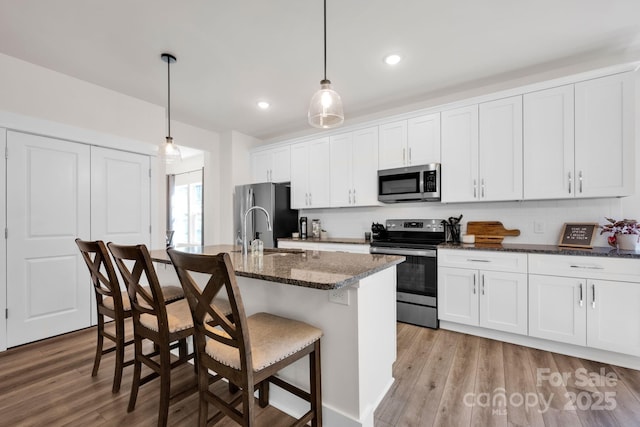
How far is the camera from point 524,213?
300 centimetres

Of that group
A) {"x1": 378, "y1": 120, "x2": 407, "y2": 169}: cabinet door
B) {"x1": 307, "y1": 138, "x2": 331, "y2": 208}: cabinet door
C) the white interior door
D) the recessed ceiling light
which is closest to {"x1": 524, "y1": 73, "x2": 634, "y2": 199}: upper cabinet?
{"x1": 378, "y1": 120, "x2": 407, "y2": 169}: cabinet door

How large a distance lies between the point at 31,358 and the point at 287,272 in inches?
107

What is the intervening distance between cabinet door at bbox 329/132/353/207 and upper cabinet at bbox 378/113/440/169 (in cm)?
46

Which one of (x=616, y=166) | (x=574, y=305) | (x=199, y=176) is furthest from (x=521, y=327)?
(x=199, y=176)

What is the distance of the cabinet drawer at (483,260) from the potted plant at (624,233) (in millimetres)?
756

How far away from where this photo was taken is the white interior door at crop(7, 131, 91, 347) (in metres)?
2.68

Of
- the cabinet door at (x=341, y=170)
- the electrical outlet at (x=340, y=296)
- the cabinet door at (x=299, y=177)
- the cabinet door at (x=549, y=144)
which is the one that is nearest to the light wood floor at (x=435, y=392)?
the electrical outlet at (x=340, y=296)

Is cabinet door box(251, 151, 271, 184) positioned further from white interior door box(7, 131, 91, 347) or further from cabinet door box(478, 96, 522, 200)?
cabinet door box(478, 96, 522, 200)

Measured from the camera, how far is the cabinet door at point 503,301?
8.36 feet

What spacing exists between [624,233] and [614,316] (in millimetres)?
734

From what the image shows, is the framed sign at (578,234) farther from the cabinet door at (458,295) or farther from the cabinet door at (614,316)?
the cabinet door at (458,295)

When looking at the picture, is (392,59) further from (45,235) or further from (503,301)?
(45,235)

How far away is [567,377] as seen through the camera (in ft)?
6.83

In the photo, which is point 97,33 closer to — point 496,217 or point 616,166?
point 496,217
